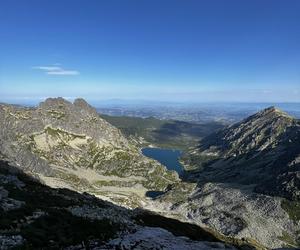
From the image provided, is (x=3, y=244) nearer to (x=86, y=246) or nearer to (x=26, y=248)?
(x=26, y=248)

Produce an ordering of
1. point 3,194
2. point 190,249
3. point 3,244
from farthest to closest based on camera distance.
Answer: point 3,194
point 190,249
point 3,244

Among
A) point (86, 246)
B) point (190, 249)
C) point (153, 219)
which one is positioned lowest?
point (153, 219)

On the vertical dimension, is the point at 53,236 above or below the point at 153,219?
above

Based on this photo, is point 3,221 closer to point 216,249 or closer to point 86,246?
point 86,246

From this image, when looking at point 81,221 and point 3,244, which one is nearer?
point 3,244

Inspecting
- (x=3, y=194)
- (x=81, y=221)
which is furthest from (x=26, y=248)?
(x=3, y=194)

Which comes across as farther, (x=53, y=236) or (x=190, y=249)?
(x=190, y=249)

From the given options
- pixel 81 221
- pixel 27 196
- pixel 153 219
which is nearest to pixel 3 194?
pixel 27 196

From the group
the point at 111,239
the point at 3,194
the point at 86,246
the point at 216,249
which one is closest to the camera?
the point at 86,246

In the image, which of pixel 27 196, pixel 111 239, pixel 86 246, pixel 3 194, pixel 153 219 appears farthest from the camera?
pixel 153 219
